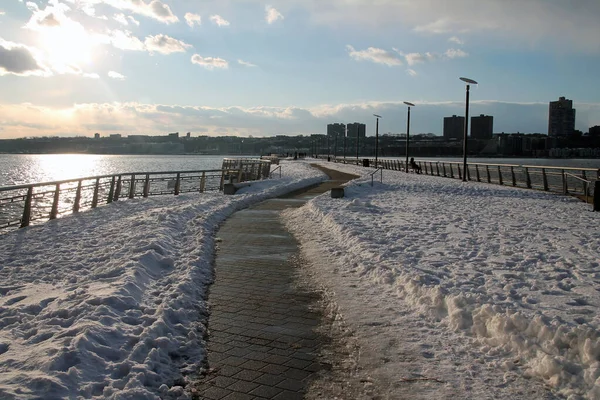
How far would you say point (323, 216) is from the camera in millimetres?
13977

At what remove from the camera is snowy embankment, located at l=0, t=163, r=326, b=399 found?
3938 millimetres

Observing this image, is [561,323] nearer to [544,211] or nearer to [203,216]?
[203,216]

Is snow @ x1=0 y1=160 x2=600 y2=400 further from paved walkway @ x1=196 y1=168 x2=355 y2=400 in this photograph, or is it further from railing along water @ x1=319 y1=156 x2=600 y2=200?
railing along water @ x1=319 y1=156 x2=600 y2=200

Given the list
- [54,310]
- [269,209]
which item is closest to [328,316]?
[54,310]

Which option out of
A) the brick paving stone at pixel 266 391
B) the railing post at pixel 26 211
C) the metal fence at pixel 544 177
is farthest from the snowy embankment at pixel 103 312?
the metal fence at pixel 544 177

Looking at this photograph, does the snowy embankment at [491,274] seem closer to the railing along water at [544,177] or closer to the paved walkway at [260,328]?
the paved walkway at [260,328]

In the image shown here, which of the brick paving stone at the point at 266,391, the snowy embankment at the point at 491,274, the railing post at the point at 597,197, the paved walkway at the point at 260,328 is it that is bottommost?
the brick paving stone at the point at 266,391

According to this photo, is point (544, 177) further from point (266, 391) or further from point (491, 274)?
point (266, 391)

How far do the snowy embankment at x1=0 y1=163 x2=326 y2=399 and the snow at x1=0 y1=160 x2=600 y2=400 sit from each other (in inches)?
0.7

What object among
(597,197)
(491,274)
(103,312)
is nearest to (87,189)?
(103,312)

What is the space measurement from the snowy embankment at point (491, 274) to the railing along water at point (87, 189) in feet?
22.0

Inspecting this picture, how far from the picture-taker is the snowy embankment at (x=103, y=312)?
3.94m

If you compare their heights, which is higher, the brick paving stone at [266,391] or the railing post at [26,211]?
the railing post at [26,211]

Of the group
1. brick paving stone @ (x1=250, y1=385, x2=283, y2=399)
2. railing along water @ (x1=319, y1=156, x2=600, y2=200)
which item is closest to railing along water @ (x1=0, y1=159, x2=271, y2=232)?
brick paving stone @ (x1=250, y1=385, x2=283, y2=399)
